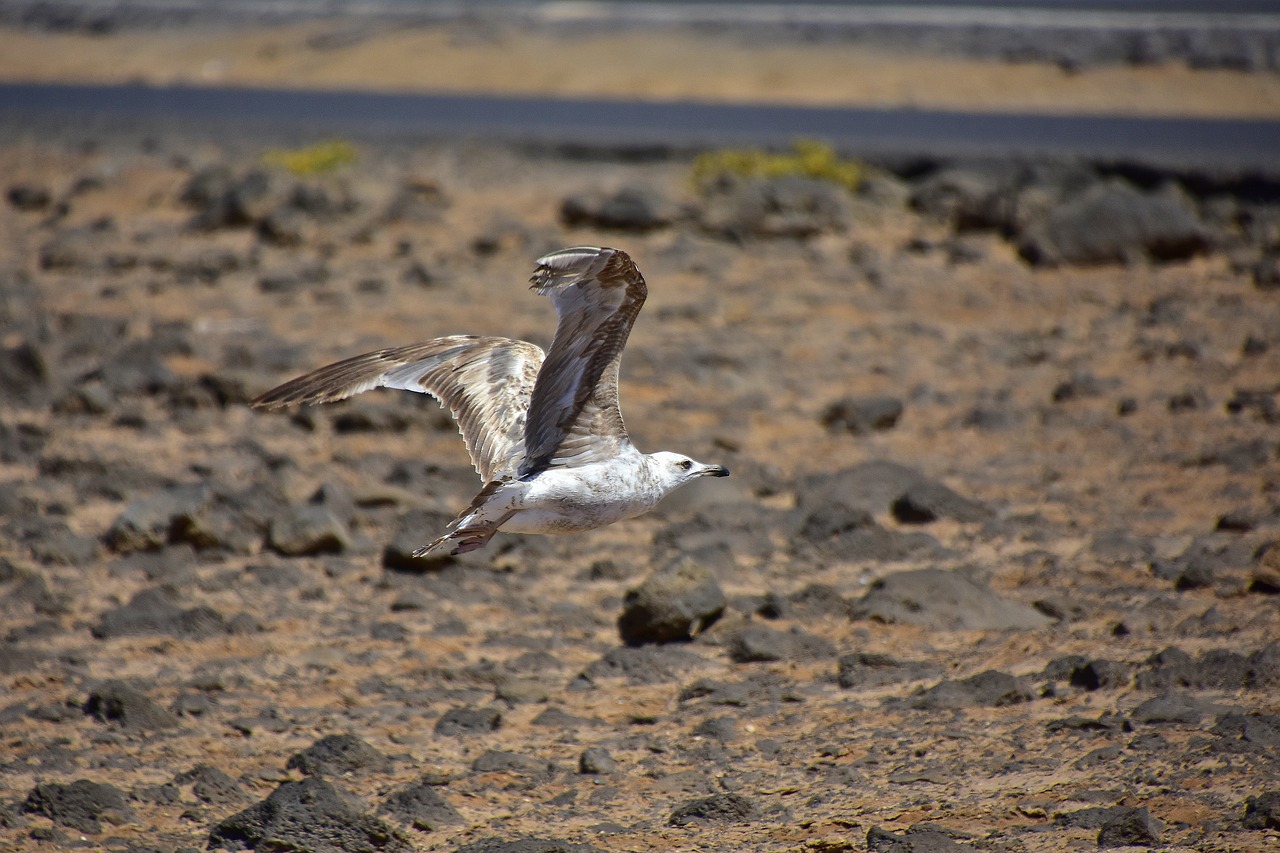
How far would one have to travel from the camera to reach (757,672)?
25.2ft

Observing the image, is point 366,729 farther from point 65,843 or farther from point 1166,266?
point 1166,266

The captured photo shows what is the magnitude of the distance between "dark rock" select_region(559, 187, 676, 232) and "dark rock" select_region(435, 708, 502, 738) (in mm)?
11251

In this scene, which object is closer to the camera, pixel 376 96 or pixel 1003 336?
pixel 1003 336

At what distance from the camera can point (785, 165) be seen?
65.9 ft

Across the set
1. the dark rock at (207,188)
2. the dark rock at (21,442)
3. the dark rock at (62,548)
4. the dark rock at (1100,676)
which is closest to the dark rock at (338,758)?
the dark rock at (62,548)

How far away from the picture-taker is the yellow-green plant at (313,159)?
2102 centimetres

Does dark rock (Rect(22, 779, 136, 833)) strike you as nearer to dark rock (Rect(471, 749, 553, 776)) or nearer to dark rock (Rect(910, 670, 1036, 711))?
dark rock (Rect(471, 749, 553, 776))

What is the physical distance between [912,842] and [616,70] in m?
27.5

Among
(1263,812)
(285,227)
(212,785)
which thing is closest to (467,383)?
(212,785)

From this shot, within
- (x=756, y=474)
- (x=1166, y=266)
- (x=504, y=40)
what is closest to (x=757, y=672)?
(x=756, y=474)

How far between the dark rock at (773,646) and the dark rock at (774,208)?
1015 centimetres

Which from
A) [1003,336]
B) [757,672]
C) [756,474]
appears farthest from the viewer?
[1003,336]

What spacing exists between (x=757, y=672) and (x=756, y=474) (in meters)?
2.97

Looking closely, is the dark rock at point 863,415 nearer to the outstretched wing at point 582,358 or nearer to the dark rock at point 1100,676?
the dark rock at point 1100,676
